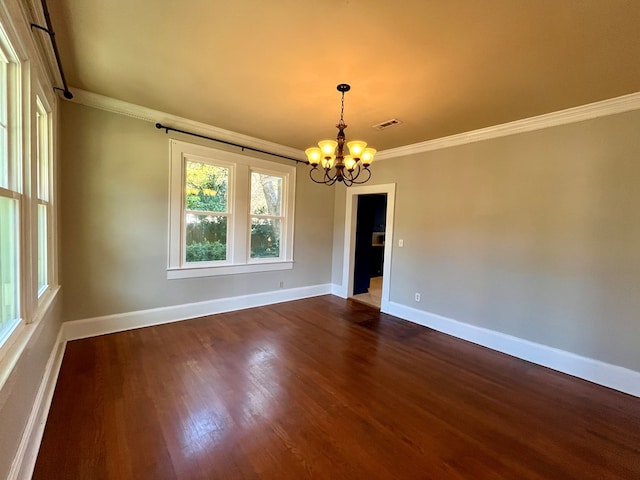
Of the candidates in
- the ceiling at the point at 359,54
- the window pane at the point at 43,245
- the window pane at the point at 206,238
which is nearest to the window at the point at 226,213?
the window pane at the point at 206,238

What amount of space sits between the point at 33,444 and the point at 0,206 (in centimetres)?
135

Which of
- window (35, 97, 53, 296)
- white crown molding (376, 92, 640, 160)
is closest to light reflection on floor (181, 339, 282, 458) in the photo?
window (35, 97, 53, 296)

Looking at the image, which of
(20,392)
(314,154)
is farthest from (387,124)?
(20,392)

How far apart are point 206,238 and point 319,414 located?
2.80 metres

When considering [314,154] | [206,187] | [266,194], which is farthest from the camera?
[266,194]

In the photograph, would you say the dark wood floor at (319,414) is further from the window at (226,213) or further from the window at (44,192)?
the window at (226,213)

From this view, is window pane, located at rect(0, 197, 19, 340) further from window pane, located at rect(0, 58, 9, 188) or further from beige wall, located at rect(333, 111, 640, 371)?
beige wall, located at rect(333, 111, 640, 371)

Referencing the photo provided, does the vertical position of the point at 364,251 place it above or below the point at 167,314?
above

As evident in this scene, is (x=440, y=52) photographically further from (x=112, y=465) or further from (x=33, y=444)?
(x=33, y=444)

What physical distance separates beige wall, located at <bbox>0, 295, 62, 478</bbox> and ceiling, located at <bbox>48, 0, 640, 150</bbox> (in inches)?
82.1

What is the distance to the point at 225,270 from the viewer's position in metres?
4.03

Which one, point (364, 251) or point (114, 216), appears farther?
point (364, 251)

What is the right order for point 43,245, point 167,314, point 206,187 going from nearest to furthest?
point 43,245
point 167,314
point 206,187

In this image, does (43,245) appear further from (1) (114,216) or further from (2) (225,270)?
(2) (225,270)
